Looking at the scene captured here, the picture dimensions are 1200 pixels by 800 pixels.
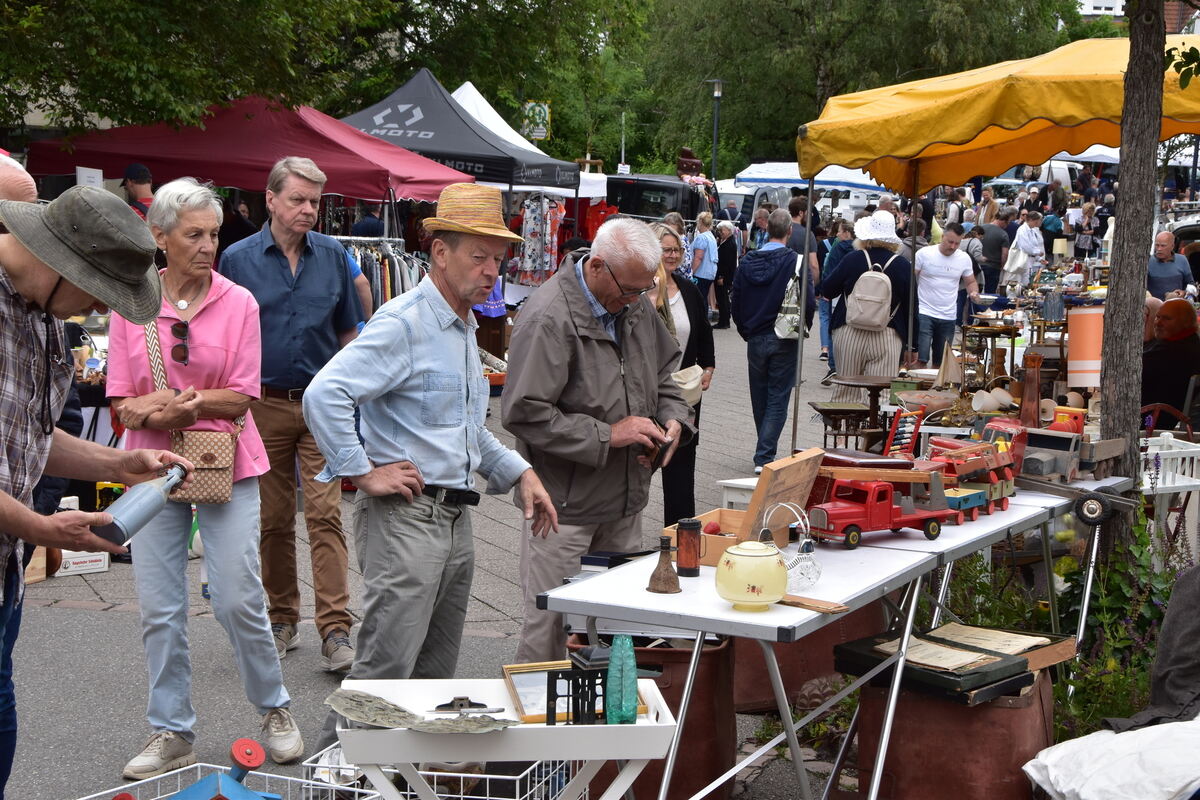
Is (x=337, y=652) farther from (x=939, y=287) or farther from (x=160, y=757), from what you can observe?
(x=939, y=287)

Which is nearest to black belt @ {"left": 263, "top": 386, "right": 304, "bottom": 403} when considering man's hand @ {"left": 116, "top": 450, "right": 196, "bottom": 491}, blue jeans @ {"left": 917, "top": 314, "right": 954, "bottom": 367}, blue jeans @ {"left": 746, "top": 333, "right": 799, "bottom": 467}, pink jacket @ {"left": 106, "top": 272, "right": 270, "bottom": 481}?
pink jacket @ {"left": 106, "top": 272, "right": 270, "bottom": 481}

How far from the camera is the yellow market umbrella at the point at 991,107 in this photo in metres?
6.42

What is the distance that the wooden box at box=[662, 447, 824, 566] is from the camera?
3.75 m

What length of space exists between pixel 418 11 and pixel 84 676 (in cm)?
1435

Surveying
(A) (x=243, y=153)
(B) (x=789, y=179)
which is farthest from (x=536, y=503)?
(B) (x=789, y=179)

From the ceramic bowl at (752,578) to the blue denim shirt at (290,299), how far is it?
8.77 feet

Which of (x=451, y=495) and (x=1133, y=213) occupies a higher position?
(x=1133, y=213)

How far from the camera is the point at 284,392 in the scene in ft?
17.7

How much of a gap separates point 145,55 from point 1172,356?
7.36m

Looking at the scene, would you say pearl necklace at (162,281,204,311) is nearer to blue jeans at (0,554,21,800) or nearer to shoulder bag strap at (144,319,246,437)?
shoulder bag strap at (144,319,246,437)

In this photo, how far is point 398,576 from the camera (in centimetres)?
371

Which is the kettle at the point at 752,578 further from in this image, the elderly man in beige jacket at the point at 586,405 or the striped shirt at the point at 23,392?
the striped shirt at the point at 23,392

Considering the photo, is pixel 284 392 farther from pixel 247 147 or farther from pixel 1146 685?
pixel 247 147

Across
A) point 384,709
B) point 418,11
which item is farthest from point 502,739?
point 418,11
